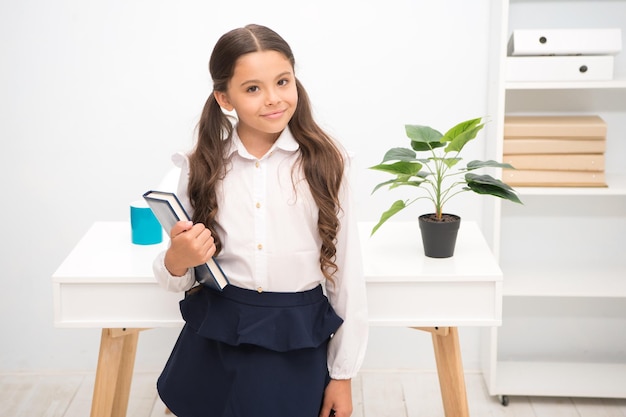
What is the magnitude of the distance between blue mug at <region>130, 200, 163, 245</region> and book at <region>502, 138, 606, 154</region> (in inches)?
40.6

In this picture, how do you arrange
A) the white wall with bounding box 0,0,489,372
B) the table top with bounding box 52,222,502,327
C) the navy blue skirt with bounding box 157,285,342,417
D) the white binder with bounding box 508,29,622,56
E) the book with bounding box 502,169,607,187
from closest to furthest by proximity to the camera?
the navy blue skirt with bounding box 157,285,342,417 < the table top with bounding box 52,222,502,327 < the white binder with bounding box 508,29,622,56 < the book with bounding box 502,169,607,187 < the white wall with bounding box 0,0,489,372

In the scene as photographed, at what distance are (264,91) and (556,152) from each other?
114 cm

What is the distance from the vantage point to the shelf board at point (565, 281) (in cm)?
247

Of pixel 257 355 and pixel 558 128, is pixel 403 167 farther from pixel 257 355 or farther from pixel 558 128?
pixel 558 128

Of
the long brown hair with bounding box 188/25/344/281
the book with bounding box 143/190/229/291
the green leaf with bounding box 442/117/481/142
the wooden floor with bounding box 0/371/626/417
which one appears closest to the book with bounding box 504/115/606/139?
the green leaf with bounding box 442/117/481/142

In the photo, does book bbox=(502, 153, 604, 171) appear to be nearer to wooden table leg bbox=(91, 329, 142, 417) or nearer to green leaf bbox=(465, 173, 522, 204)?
green leaf bbox=(465, 173, 522, 204)

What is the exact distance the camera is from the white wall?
2.54 metres

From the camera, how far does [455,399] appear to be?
2.03 meters

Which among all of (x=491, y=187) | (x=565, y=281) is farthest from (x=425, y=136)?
(x=565, y=281)

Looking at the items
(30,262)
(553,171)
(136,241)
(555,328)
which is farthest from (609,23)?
(30,262)

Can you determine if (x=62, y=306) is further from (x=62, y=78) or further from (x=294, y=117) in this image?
(x=62, y=78)

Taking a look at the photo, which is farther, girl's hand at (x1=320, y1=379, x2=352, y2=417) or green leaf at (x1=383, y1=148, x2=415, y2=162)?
green leaf at (x1=383, y1=148, x2=415, y2=162)

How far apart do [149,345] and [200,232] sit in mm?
1366

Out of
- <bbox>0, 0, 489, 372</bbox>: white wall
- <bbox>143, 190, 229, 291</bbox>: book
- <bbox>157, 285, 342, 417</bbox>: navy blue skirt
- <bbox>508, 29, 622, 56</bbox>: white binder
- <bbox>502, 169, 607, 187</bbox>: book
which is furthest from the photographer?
<bbox>0, 0, 489, 372</bbox>: white wall
